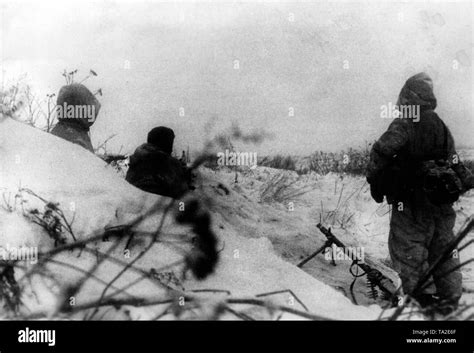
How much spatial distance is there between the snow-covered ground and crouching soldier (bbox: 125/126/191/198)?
0.16 meters

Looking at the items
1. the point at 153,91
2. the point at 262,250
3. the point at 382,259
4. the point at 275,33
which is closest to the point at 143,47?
the point at 153,91

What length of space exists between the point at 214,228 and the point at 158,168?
0.60 m

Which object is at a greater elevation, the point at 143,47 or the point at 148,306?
the point at 143,47

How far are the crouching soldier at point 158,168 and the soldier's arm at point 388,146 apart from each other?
122 cm

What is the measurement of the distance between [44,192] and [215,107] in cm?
129

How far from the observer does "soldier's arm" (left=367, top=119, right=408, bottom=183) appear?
3934mm

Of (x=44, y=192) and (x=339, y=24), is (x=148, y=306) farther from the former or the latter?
(x=339, y=24)

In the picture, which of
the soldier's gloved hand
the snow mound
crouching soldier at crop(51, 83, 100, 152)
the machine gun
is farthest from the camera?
crouching soldier at crop(51, 83, 100, 152)

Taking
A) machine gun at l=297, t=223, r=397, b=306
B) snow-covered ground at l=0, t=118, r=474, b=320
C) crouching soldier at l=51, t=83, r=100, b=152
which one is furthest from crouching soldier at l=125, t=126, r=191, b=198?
machine gun at l=297, t=223, r=397, b=306

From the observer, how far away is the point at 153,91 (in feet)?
13.5

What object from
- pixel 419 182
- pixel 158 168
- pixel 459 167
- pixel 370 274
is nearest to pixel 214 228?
pixel 158 168

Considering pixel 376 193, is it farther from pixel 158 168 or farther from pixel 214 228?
pixel 158 168

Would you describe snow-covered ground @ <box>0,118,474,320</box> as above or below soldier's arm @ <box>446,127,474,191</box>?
below

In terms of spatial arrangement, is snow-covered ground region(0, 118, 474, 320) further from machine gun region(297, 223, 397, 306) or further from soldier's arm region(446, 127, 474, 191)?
soldier's arm region(446, 127, 474, 191)
